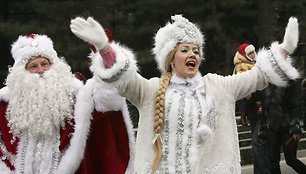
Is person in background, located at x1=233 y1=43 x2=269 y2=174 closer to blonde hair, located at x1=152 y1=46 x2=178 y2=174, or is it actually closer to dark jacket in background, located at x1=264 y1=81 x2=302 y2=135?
dark jacket in background, located at x1=264 y1=81 x2=302 y2=135

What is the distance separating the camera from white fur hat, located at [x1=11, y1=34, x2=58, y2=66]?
5.57 metres

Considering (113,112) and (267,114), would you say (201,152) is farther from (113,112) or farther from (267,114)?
(267,114)

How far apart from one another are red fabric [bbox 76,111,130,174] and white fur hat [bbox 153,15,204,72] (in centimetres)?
93

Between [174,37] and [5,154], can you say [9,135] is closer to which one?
[5,154]

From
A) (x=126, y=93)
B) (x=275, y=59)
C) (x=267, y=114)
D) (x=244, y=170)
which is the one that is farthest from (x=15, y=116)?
(x=244, y=170)

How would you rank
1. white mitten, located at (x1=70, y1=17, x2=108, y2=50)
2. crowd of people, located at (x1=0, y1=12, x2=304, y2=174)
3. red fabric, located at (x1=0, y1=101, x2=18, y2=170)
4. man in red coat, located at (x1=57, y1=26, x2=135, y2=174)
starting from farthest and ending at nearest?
red fabric, located at (x1=0, y1=101, x2=18, y2=170) < man in red coat, located at (x1=57, y1=26, x2=135, y2=174) < crowd of people, located at (x1=0, y1=12, x2=304, y2=174) < white mitten, located at (x1=70, y1=17, x2=108, y2=50)

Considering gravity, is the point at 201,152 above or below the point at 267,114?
below

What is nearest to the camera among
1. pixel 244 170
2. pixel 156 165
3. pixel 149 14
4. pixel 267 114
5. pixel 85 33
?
pixel 85 33

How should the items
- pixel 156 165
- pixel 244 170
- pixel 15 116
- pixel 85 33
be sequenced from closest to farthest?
pixel 85 33 → pixel 156 165 → pixel 15 116 → pixel 244 170

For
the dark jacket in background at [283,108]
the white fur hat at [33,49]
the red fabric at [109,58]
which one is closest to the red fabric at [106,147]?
the white fur hat at [33,49]

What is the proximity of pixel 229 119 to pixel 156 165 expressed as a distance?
22.7 inches

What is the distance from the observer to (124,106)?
5.46m

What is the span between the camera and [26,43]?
18.8 feet

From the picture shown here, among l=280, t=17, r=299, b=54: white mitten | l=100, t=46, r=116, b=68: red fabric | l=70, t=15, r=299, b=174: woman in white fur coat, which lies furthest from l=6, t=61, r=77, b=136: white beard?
l=280, t=17, r=299, b=54: white mitten
